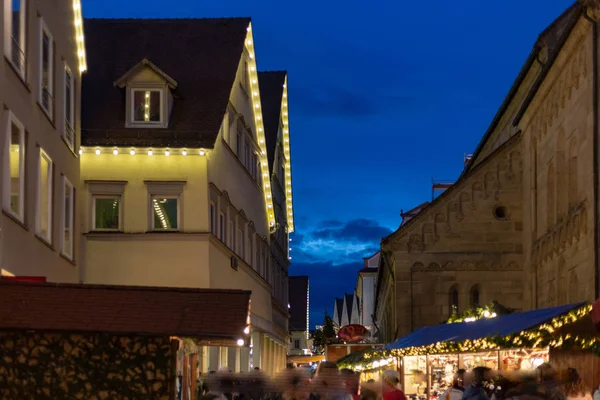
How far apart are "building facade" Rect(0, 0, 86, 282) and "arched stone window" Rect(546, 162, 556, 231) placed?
12.7 meters

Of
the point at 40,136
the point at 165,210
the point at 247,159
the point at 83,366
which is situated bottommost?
the point at 83,366

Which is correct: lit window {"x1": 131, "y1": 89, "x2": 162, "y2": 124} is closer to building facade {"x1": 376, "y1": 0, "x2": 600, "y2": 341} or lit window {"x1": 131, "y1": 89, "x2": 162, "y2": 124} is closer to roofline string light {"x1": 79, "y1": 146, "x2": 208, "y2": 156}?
roofline string light {"x1": 79, "y1": 146, "x2": 208, "y2": 156}

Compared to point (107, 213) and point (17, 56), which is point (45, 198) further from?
point (107, 213)

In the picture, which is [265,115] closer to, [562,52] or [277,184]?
[277,184]

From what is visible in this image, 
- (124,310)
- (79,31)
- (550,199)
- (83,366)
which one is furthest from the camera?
(550,199)

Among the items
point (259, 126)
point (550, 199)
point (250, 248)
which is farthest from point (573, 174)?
point (259, 126)

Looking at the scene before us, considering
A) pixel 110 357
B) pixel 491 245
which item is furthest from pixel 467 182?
pixel 110 357

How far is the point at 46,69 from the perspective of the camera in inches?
944

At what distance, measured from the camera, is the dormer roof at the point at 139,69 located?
32.6m

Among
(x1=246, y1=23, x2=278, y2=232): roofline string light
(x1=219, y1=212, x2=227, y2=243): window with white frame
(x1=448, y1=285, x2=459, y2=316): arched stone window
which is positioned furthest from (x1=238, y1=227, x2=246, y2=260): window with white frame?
(x1=448, y1=285, x2=459, y2=316): arched stone window

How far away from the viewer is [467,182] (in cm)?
3866

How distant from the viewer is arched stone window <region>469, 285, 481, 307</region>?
39.0 meters

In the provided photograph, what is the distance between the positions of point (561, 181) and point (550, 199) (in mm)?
2242

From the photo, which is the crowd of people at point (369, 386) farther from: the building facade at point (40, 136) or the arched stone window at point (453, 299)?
the arched stone window at point (453, 299)
